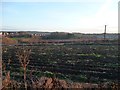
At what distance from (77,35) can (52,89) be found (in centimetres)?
2831

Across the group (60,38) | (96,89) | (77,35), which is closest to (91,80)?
(96,89)

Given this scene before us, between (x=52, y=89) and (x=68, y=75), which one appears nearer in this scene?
(x=52, y=89)

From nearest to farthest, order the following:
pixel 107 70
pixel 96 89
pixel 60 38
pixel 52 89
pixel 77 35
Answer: pixel 52 89 < pixel 96 89 < pixel 107 70 < pixel 60 38 < pixel 77 35

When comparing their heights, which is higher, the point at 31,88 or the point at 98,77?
the point at 31,88

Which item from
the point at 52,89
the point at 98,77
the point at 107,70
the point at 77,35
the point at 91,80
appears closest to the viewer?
the point at 52,89

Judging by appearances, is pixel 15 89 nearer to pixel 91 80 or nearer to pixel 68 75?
pixel 91 80

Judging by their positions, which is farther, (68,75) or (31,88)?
(68,75)

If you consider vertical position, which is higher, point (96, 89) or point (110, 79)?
point (96, 89)

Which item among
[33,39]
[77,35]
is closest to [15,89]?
[33,39]

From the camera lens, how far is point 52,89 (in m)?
3.52

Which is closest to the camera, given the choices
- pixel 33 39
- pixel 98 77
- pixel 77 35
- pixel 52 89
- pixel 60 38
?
pixel 52 89

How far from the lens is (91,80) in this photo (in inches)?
276

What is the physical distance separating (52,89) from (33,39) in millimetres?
22402

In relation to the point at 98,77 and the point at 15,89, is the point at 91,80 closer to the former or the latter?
the point at 98,77
